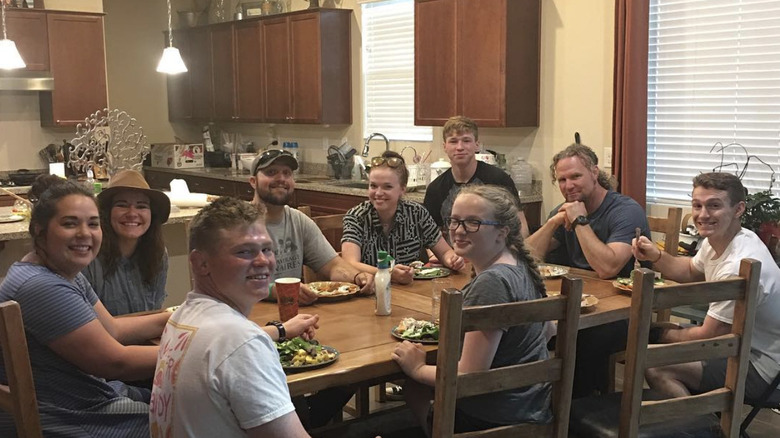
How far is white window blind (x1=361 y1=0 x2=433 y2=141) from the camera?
6551 millimetres

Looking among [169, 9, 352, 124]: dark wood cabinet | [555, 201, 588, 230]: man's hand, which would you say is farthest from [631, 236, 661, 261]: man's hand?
[169, 9, 352, 124]: dark wood cabinet

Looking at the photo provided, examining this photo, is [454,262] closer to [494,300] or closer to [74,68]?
[494,300]

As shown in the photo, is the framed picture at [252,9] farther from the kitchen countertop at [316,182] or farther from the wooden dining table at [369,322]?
the wooden dining table at [369,322]

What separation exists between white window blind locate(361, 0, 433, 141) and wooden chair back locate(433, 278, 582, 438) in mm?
4198

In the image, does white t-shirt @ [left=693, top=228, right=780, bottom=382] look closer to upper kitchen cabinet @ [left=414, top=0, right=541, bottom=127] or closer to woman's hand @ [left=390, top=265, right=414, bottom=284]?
woman's hand @ [left=390, top=265, right=414, bottom=284]

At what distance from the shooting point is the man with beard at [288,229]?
3350 mm

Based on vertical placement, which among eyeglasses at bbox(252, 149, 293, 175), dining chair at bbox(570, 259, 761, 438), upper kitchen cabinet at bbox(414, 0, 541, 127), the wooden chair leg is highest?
upper kitchen cabinet at bbox(414, 0, 541, 127)

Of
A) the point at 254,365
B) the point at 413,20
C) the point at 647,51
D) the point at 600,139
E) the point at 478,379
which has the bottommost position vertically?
the point at 478,379

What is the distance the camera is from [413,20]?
21.1ft

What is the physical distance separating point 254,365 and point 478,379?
791 millimetres

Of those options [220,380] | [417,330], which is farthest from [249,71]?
[220,380]

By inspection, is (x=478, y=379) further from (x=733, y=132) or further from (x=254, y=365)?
(x=733, y=132)

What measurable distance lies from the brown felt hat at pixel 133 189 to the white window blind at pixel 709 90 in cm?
313

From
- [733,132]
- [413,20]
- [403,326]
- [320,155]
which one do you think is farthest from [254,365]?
[320,155]
